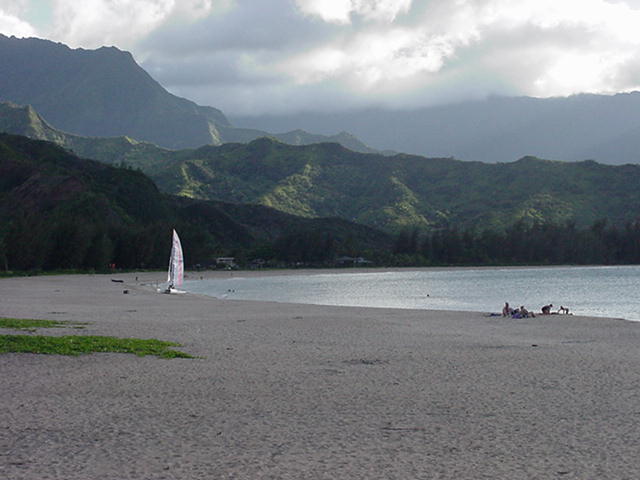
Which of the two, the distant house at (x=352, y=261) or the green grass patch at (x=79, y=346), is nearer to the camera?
the green grass patch at (x=79, y=346)

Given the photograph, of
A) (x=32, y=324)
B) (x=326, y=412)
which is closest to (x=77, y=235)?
(x=32, y=324)

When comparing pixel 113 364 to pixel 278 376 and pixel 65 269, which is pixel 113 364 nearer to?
pixel 278 376

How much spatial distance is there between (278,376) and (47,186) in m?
183

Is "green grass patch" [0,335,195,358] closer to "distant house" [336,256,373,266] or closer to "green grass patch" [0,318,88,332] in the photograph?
"green grass patch" [0,318,88,332]

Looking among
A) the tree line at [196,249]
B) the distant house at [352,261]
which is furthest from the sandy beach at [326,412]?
the distant house at [352,261]

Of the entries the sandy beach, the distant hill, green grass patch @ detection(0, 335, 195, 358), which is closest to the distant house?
the distant hill

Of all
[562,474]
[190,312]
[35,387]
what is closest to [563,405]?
[562,474]

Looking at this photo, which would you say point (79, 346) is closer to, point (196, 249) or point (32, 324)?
point (32, 324)

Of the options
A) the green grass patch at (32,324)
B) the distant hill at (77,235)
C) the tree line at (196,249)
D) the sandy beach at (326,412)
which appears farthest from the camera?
the tree line at (196,249)

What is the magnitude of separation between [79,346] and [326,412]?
1012cm

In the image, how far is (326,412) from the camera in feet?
41.1

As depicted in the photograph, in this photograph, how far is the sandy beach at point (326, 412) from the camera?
30.5 ft

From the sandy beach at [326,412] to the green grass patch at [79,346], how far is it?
75 cm

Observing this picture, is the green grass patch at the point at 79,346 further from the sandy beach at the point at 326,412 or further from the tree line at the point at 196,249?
the tree line at the point at 196,249
